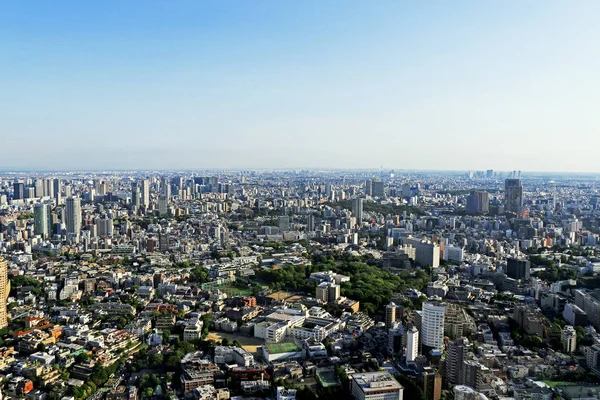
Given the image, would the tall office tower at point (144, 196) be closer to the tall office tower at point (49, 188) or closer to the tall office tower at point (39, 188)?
the tall office tower at point (49, 188)

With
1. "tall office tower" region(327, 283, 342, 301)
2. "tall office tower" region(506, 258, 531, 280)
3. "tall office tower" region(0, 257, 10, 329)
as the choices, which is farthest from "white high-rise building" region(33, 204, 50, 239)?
"tall office tower" region(506, 258, 531, 280)

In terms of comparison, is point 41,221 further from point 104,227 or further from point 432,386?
point 432,386

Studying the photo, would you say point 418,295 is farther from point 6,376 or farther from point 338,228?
point 338,228

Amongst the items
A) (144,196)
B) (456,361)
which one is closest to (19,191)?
(144,196)

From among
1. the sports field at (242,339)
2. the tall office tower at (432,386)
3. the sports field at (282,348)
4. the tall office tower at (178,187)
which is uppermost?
the tall office tower at (178,187)

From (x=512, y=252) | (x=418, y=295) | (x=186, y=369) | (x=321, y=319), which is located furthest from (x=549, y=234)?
(x=186, y=369)

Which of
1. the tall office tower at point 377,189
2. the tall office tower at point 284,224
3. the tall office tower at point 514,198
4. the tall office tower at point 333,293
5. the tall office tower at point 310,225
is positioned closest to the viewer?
the tall office tower at point 333,293

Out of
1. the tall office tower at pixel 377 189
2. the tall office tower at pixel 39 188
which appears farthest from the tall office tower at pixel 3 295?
the tall office tower at pixel 377 189
